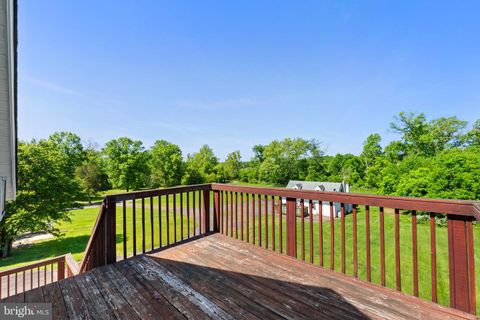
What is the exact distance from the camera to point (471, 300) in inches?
58.2

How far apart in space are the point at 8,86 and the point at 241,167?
37686 millimetres

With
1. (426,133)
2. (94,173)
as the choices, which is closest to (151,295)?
(94,173)

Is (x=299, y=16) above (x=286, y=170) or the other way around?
above

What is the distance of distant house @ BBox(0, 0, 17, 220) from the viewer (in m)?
1.46

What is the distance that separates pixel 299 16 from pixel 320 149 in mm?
28995

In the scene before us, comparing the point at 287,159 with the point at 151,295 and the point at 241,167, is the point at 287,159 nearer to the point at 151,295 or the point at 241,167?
the point at 241,167

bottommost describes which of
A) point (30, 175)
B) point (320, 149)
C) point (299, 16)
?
point (30, 175)

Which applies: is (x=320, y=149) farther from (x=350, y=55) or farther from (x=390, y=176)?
(x=350, y=55)

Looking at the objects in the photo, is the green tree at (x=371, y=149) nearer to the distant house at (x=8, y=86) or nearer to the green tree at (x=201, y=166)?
the green tree at (x=201, y=166)

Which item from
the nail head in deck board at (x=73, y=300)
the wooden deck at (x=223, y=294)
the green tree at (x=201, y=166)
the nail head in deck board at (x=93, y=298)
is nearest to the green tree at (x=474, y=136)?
the wooden deck at (x=223, y=294)

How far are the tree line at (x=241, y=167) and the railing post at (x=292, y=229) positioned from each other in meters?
12.5

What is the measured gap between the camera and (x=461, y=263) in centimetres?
151

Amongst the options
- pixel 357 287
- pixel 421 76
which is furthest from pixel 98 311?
pixel 421 76

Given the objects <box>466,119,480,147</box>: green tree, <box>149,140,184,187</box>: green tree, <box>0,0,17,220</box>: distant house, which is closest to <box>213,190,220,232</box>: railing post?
<box>0,0,17,220</box>: distant house
